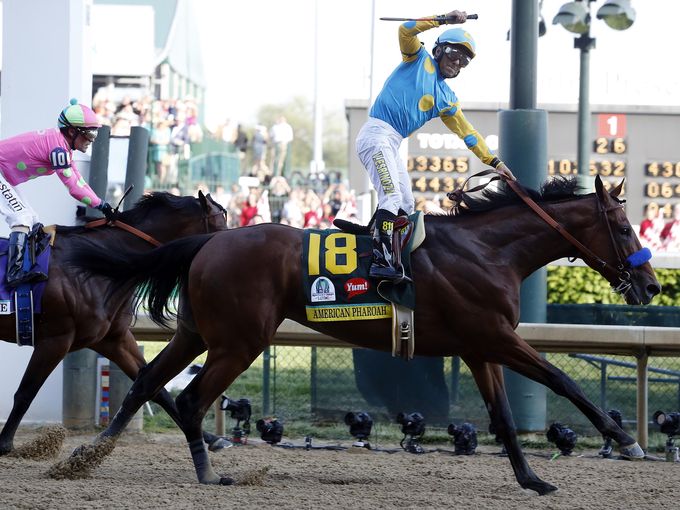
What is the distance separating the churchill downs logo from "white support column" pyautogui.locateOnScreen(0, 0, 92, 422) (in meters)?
1.80

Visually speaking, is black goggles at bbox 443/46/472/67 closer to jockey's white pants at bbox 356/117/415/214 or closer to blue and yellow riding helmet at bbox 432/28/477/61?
blue and yellow riding helmet at bbox 432/28/477/61

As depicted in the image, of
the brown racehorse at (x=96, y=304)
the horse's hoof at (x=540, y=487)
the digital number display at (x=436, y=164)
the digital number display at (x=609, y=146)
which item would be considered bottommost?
the horse's hoof at (x=540, y=487)

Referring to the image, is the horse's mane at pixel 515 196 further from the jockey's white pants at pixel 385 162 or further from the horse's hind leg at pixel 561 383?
the horse's hind leg at pixel 561 383

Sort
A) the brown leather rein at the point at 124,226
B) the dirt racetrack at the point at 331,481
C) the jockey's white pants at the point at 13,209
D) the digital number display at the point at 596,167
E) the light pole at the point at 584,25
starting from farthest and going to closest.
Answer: the digital number display at the point at 596,167
the light pole at the point at 584,25
the brown leather rein at the point at 124,226
the jockey's white pants at the point at 13,209
the dirt racetrack at the point at 331,481

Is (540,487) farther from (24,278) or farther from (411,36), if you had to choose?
(24,278)

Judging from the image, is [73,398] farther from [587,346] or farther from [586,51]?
[586,51]

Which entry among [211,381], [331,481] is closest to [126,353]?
[211,381]

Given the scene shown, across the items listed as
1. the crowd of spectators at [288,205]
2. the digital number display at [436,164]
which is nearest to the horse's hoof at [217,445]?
the crowd of spectators at [288,205]

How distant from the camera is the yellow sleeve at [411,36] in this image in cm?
593

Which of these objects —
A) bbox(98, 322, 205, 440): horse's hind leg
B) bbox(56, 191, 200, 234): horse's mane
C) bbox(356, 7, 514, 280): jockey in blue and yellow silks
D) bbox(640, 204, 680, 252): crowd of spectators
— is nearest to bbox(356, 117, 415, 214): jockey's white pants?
bbox(356, 7, 514, 280): jockey in blue and yellow silks

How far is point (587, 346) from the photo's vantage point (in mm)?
7668

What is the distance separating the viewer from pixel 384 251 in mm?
5770

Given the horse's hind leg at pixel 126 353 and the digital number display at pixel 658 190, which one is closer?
the horse's hind leg at pixel 126 353

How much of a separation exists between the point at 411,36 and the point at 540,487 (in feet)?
8.22
